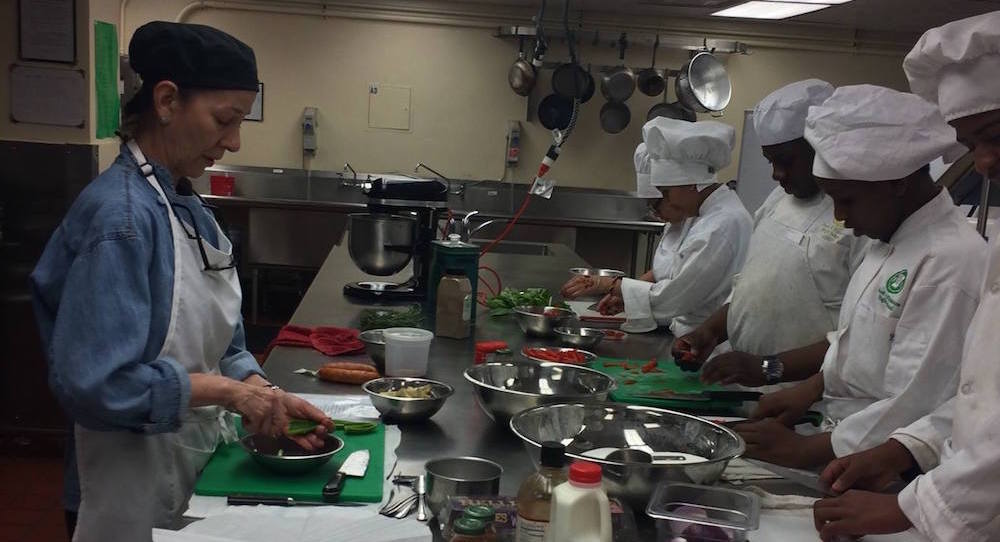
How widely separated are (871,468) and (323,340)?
159cm

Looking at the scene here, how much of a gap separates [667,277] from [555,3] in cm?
465

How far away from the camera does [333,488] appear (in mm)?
1496

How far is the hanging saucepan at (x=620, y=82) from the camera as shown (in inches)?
285

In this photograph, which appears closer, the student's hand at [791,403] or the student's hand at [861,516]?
the student's hand at [861,516]

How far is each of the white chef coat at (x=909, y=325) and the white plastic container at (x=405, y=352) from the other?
3.27 feet

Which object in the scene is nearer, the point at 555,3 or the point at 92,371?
the point at 92,371

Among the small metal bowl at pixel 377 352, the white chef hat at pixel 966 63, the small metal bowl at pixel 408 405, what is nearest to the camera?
the white chef hat at pixel 966 63

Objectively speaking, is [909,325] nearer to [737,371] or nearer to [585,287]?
[737,371]

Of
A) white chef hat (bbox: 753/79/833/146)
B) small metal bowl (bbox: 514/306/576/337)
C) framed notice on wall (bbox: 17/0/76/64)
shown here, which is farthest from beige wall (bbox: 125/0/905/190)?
white chef hat (bbox: 753/79/833/146)

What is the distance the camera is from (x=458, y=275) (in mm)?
2783

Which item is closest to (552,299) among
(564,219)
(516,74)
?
(564,219)

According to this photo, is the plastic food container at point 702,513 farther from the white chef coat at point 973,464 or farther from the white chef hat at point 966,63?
the white chef hat at point 966,63

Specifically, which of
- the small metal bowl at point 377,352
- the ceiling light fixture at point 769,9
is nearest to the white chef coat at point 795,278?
the small metal bowl at point 377,352

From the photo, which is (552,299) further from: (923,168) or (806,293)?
(923,168)
